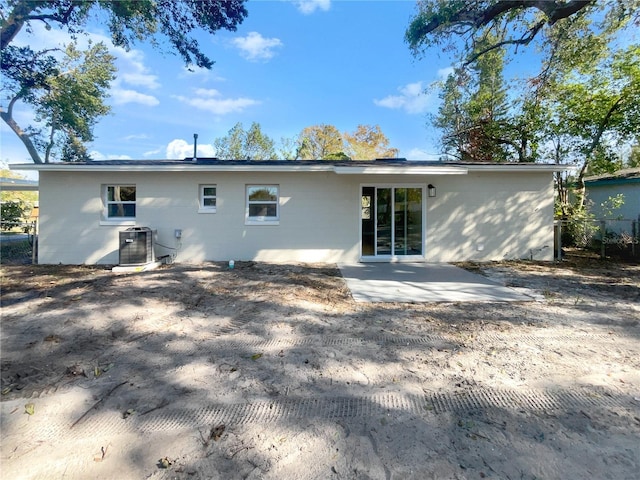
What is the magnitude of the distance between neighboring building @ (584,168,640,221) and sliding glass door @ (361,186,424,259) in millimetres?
7509

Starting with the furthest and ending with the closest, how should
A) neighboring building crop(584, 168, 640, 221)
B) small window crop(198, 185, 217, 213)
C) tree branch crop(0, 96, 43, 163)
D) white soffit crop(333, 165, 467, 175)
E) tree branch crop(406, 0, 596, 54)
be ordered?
tree branch crop(0, 96, 43, 163) → neighboring building crop(584, 168, 640, 221) → small window crop(198, 185, 217, 213) → white soffit crop(333, 165, 467, 175) → tree branch crop(406, 0, 596, 54)

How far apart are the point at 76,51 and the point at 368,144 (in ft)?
74.8

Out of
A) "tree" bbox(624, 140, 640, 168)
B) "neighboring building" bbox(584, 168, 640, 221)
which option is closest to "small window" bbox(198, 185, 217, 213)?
"neighboring building" bbox(584, 168, 640, 221)

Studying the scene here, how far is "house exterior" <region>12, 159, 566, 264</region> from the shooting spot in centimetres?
925

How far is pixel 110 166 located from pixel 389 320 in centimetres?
849

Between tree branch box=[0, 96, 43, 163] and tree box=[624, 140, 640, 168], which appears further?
tree box=[624, 140, 640, 168]

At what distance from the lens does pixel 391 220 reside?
9672mm

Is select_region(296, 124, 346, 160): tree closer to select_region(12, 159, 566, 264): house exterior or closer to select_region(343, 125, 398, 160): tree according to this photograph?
select_region(343, 125, 398, 160): tree

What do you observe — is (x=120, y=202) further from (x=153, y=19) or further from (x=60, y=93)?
(x=60, y=93)

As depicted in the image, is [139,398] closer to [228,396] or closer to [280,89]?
[228,396]

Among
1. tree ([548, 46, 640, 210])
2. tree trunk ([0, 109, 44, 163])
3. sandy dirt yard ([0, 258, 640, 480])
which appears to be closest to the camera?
sandy dirt yard ([0, 258, 640, 480])

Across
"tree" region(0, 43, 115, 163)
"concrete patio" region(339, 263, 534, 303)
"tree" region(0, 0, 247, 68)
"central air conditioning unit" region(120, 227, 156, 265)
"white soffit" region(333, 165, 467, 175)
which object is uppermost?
"tree" region(0, 43, 115, 163)

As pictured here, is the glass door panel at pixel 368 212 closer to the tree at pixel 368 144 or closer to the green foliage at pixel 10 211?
the green foliage at pixel 10 211

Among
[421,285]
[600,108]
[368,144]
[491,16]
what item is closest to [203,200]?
[421,285]
